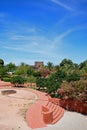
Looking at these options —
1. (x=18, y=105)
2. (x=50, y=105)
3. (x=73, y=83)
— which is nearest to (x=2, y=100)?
(x=18, y=105)

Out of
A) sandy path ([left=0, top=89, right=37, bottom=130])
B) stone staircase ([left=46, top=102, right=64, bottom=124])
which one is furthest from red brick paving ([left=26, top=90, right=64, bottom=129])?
sandy path ([left=0, top=89, right=37, bottom=130])

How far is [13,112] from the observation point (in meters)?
20.9

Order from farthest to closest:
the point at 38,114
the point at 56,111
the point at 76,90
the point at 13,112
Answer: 1. the point at 56,111
2. the point at 76,90
3. the point at 13,112
4. the point at 38,114

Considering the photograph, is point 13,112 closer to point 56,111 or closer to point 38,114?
point 38,114

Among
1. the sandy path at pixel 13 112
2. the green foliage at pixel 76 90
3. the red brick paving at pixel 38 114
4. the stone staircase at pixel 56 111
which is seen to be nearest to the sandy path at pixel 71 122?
the stone staircase at pixel 56 111

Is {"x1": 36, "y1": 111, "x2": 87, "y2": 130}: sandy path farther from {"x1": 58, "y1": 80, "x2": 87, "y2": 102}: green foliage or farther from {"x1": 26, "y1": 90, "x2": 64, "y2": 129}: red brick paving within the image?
{"x1": 58, "y1": 80, "x2": 87, "y2": 102}: green foliage

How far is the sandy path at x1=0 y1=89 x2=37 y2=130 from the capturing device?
1731 cm

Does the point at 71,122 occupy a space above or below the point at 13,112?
below

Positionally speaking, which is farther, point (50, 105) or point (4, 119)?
point (50, 105)

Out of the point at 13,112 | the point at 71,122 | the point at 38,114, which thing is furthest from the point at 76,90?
the point at 13,112

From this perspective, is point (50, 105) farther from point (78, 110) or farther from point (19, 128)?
point (19, 128)

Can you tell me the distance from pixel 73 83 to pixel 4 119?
8.51 m

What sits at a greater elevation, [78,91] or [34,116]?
[78,91]

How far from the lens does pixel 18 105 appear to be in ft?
76.6
